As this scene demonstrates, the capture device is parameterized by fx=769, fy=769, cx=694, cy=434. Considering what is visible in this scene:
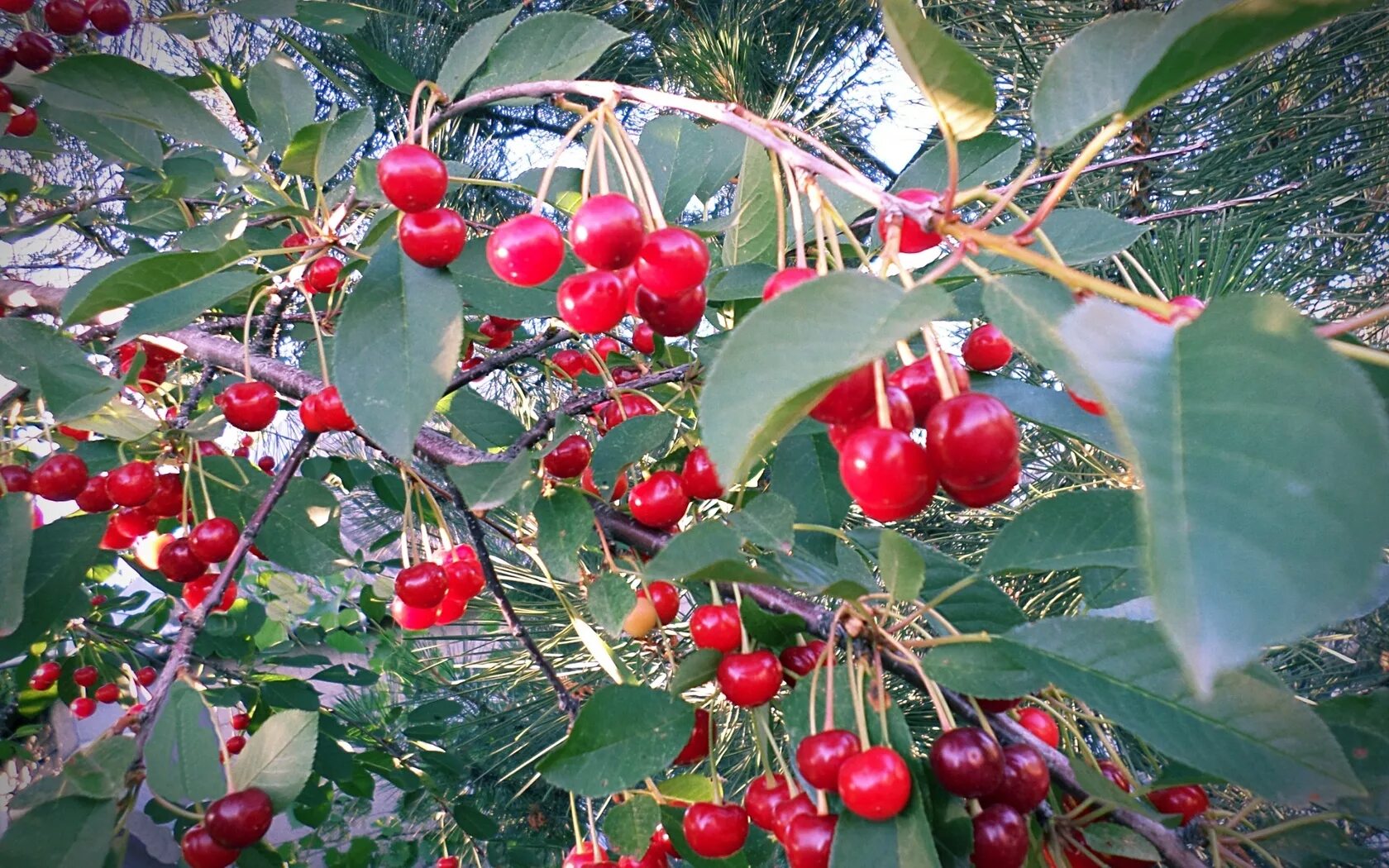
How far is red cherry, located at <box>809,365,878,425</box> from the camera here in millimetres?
332

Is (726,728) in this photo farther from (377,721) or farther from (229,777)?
(229,777)

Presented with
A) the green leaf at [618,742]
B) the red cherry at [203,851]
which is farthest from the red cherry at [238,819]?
the green leaf at [618,742]

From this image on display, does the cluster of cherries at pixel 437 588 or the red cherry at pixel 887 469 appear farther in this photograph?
the cluster of cherries at pixel 437 588

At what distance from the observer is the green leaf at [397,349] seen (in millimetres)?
424

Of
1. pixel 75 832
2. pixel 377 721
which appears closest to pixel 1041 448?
pixel 75 832

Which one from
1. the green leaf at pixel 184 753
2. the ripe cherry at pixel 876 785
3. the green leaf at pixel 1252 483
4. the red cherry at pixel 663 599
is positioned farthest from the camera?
the red cherry at pixel 663 599

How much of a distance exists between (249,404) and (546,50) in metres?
0.42

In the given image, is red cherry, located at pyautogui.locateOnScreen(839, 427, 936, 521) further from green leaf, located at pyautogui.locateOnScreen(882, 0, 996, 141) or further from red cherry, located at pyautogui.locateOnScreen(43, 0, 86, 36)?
red cherry, located at pyautogui.locateOnScreen(43, 0, 86, 36)

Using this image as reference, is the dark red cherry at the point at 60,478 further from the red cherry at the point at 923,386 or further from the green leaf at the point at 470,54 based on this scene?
the red cherry at the point at 923,386

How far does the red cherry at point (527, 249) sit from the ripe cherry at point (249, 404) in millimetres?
396

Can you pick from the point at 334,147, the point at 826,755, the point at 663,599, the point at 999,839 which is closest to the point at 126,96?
the point at 334,147

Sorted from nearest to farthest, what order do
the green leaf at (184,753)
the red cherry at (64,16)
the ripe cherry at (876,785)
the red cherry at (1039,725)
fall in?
1. the ripe cherry at (876,785)
2. the green leaf at (184,753)
3. the red cherry at (1039,725)
4. the red cherry at (64,16)

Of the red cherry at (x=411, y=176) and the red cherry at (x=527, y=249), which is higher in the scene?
the red cherry at (x=411, y=176)

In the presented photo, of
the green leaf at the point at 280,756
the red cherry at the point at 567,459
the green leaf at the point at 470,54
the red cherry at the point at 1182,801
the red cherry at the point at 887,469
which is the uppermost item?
the green leaf at the point at 470,54
